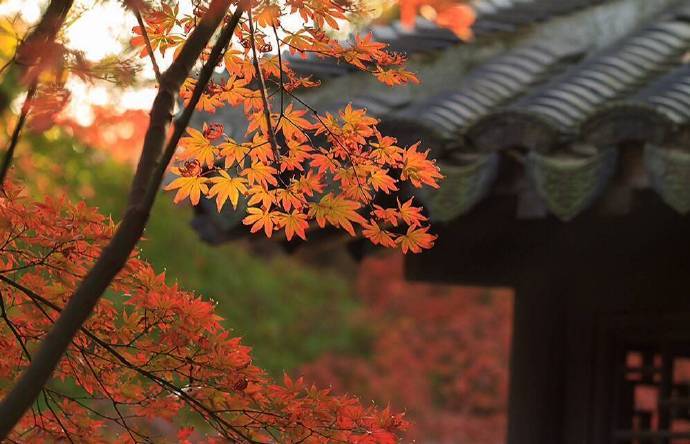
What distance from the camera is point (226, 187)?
2184 millimetres

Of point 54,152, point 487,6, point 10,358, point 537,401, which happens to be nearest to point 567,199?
point 537,401

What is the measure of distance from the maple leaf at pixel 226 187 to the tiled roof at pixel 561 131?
1192mm

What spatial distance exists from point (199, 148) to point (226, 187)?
0.09 m

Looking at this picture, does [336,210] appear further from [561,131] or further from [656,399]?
[656,399]

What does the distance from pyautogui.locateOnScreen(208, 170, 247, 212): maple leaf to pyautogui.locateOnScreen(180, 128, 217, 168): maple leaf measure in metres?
0.03

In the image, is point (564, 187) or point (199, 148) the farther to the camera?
point (564, 187)

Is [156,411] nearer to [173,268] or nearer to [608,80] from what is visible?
[608,80]

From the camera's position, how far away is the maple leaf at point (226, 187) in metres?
2.16

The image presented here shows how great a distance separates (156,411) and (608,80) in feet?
6.23

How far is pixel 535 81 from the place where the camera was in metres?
3.91

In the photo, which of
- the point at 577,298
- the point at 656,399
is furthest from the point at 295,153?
the point at 656,399

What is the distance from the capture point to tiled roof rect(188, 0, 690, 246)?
9.96 ft

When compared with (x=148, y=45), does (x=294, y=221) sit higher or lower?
lower

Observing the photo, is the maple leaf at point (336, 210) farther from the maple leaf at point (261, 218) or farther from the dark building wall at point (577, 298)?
the dark building wall at point (577, 298)
